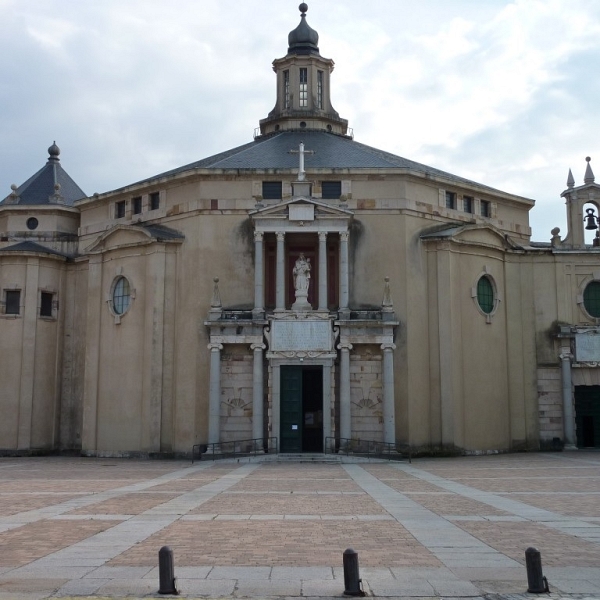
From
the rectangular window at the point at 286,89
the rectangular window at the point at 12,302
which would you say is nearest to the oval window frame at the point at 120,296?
Answer: the rectangular window at the point at 12,302

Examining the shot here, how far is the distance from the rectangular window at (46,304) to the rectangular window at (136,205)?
673 centimetres

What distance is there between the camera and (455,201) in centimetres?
4147

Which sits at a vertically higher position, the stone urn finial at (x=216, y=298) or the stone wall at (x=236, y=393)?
the stone urn finial at (x=216, y=298)

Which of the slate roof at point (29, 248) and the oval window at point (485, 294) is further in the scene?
the slate roof at point (29, 248)

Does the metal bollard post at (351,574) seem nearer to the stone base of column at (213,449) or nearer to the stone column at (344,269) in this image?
the stone base of column at (213,449)

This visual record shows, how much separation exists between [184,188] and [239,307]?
665 centimetres

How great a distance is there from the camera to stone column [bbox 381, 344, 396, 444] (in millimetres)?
35594

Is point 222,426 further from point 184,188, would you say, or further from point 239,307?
point 184,188

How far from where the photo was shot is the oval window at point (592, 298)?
43094mm

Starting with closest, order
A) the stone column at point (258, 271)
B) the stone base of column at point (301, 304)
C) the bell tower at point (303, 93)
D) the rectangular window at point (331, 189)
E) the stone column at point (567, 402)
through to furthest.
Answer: the stone base of column at point (301, 304) < the stone column at point (258, 271) < the rectangular window at point (331, 189) < the stone column at point (567, 402) < the bell tower at point (303, 93)

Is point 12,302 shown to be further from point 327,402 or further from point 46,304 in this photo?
point 327,402

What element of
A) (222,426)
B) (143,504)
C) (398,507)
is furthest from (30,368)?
(398,507)

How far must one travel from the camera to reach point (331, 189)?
3928 cm

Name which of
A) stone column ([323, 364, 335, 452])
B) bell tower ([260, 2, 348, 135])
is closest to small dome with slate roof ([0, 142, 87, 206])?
bell tower ([260, 2, 348, 135])
